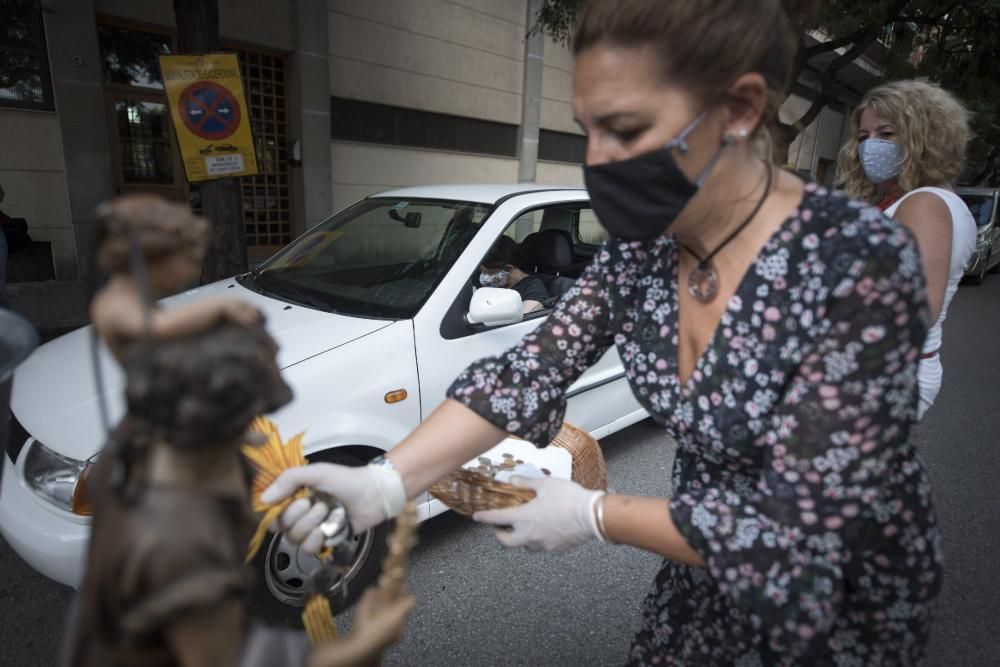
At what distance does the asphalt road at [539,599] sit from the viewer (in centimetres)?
222

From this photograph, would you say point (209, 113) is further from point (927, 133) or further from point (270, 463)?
point (927, 133)

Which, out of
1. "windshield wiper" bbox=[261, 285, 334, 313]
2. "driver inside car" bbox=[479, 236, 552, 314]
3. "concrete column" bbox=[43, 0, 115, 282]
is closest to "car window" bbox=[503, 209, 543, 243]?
"driver inside car" bbox=[479, 236, 552, 314]

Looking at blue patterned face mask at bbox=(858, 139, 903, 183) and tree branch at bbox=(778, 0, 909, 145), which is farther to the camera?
tree branch at bbox=(778, 0, 909, 145)

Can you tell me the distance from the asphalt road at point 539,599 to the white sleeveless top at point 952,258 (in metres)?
0.98

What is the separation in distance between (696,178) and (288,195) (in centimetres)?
847

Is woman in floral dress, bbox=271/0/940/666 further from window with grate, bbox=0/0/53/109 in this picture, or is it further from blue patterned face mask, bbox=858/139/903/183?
window with grate, bbox=0/0/53/109

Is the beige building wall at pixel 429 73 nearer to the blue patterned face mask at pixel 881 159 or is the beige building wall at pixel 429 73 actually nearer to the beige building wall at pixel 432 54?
the beige building wall at pixel 432 54

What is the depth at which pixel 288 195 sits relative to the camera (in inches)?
340

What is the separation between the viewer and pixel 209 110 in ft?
14.1

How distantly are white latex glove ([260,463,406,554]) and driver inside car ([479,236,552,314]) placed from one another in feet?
6.38

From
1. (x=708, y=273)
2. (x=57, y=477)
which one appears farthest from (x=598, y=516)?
(x=57, y=477)

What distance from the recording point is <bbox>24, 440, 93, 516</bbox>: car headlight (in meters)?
1.85

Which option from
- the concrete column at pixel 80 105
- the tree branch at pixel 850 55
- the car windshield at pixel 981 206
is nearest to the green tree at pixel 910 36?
the tree branch at pixel 850 55

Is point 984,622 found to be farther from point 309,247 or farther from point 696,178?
point 309,247
